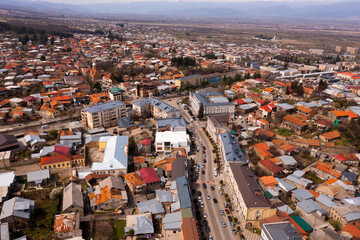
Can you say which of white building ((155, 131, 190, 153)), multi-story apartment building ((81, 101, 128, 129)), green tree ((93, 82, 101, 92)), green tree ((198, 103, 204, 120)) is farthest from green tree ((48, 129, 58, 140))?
green tree ((198, 103, 204, 120))

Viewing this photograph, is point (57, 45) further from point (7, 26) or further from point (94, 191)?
point (94, 191)

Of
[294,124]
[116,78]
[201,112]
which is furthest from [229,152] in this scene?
[116,78]

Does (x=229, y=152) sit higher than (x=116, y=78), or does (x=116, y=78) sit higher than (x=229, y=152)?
(x=116, y=78)

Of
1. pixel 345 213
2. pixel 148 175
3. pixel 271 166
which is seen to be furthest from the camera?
pixel 271 166

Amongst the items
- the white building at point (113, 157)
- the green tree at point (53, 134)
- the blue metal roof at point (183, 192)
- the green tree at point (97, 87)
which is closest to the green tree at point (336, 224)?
the blue metal roof at point (183, 192)

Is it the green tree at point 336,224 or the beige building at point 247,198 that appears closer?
the beige building at point 247,198

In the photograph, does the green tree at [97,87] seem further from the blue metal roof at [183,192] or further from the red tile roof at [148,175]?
the blue metal roof at [183,192]

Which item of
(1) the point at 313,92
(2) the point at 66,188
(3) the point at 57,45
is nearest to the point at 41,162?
(2) the point at 66,188

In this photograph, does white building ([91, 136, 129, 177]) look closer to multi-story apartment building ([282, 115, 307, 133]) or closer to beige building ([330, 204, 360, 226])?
beige building ([330, 204, 360, 226])

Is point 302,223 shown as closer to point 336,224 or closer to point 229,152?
point 336,224
